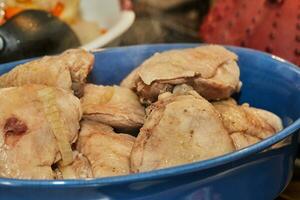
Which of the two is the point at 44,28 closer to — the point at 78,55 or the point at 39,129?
the point at 78,55

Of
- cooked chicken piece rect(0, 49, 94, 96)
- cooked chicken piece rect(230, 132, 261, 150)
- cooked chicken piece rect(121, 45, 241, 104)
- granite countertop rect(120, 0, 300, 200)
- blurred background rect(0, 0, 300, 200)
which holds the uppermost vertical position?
cooked chicken piece rect(121, 45, 241, 104)

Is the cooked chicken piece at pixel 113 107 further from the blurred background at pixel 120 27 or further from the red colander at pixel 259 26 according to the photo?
the red colander at pixel 259 26

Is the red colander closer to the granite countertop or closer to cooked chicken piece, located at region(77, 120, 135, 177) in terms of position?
the granite countertop

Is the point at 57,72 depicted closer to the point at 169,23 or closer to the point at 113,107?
the point at 113,107

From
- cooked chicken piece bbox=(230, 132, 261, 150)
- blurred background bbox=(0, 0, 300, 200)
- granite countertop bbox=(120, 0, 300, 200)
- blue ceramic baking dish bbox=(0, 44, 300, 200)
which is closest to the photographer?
blue ceramic baking dish bbox=(0, 44, 300, 200)

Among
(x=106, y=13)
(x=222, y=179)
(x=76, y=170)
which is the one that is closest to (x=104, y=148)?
(x=76, y=170)

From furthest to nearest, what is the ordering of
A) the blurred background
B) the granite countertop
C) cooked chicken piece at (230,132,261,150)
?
the granite countertop < the blurred background < cooked chicken piece at (230,132,261,150)

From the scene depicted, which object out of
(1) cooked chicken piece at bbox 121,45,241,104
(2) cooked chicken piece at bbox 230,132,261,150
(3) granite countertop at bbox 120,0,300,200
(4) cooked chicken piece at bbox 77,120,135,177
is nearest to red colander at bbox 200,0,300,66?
(3) granite countertop at bbox 120,0,300,200
